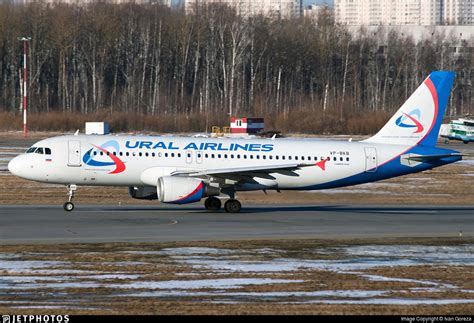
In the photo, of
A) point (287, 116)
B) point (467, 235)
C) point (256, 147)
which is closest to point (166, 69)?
point (287, 116)

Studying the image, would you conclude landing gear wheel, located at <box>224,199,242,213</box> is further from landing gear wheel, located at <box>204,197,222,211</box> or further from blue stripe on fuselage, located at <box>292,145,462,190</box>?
blue stripe on fuselage, located at <box>292,145,462,190</box>

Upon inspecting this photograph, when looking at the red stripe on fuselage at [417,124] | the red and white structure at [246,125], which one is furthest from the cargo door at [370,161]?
the red and white structure at [246,125]

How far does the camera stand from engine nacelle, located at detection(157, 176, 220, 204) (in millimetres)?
36656

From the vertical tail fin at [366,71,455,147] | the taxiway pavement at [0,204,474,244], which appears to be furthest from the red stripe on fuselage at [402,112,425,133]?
the taxiway pavement at [0,204,474,244]

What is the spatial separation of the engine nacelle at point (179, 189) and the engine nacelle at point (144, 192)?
190 cm

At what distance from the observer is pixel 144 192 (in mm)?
39219

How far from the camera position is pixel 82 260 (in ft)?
82.4

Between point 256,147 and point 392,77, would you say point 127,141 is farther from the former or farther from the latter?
point 392,77

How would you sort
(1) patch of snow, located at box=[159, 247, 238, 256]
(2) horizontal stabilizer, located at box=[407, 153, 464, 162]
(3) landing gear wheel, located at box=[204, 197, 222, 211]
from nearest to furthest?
1. (1) patch of snow, located at box=[159, 247, 238, 256]
2. (3) landing gear wheel, located at box=[204, 197, 222, 211]
3. (2) horizontal stabilizer, located at box=[407, 153, 464, 162]

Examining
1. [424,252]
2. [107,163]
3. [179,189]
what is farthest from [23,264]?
[107,163]

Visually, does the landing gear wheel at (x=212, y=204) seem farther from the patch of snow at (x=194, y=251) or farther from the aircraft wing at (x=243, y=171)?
the patch of snow at (x=194, y=251)

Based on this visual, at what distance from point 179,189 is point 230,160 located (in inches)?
136

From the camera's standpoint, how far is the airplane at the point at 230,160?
3803 cm

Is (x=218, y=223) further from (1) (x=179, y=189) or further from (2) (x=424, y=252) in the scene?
(2) (x=424, y=252)
